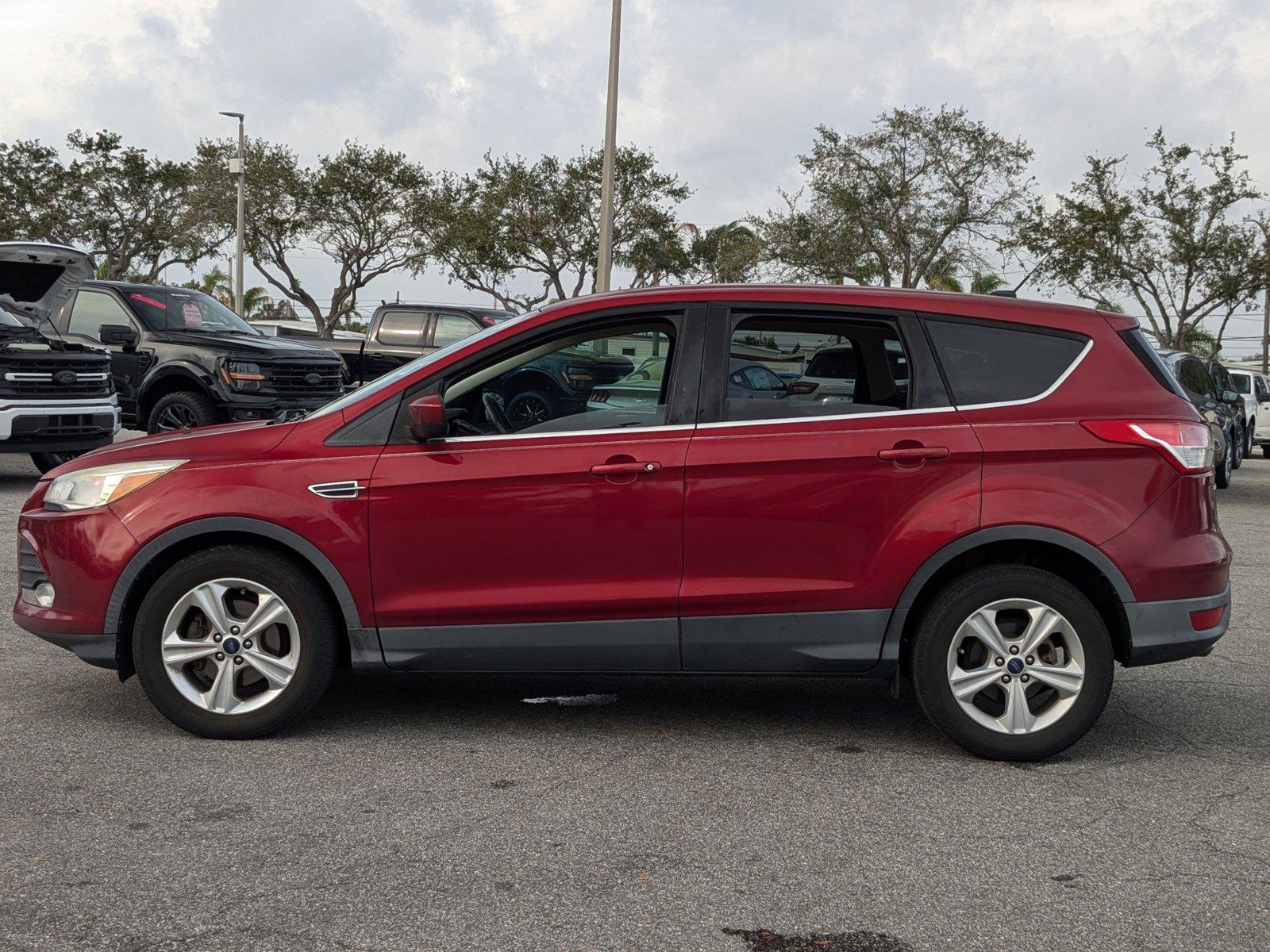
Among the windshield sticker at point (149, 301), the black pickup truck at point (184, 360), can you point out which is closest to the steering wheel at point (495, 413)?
the black pickup truck at point (184, 360)

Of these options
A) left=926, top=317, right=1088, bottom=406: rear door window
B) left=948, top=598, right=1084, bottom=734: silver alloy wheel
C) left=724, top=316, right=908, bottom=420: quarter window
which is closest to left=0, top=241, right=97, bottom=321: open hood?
left=724, top=316, right=908, bottom=420: quarter window

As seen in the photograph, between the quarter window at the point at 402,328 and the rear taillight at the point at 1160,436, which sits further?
the quarter window at the point at 402,328

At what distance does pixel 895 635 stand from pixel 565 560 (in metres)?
1.23

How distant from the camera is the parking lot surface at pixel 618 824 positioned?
361 cm

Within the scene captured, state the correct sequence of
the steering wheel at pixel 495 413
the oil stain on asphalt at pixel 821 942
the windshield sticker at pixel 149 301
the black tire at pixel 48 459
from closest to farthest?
the oil stain on asphalt at pixel 821 942, the steering wheel at pixel 495 413, the black tire at pixel 48 459, the windshield sticker at pixel 149 301

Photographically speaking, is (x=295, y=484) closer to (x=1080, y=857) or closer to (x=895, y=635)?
(x=895, y=635)

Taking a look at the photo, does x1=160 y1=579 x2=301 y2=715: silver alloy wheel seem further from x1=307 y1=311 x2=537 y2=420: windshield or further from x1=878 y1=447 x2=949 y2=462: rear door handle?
x1=878 y1=447 x2=949 y2=462: rear door handle

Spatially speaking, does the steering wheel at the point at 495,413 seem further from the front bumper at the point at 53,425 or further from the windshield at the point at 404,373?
the front bumper at the point at 53,425

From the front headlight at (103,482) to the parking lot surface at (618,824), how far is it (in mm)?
874

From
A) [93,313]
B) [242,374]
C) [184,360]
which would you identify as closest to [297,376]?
[242,374]

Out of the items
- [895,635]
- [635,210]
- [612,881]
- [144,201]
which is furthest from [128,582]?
[144,201]

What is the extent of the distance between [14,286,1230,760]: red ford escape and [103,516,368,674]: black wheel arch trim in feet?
0.04

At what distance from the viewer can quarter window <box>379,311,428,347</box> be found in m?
20.1

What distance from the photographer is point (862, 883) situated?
12.8 feet
